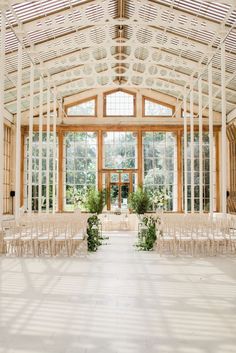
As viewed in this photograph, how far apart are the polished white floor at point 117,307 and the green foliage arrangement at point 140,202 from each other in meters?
12.5

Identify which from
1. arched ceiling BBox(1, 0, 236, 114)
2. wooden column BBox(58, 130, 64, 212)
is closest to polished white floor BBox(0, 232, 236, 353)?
arched ceiling BBox(1, 0, 236, 114)

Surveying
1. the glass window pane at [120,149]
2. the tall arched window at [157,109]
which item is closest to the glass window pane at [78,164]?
the glass window pane at [120,149]

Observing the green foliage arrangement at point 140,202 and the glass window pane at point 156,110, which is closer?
the green foliage arrangement at point 140,202

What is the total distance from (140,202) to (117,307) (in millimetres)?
15968

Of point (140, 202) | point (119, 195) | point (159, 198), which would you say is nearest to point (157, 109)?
point (159, 198)

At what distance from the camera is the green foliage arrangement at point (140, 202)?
2070 cm

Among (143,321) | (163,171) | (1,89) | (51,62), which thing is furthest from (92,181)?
(143,321)

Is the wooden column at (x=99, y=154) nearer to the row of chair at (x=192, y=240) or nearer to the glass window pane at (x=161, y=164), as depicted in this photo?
the glass window pane at (x=161, y=164)

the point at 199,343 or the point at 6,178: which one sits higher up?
the point at 6,178

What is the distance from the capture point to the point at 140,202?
2075 centimetres

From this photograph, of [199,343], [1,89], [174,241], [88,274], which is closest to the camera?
[199,343]

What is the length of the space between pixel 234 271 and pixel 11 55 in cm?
1090

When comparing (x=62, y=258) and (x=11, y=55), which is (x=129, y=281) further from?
(x=11, y=55)

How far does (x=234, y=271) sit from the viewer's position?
24.2 ft
